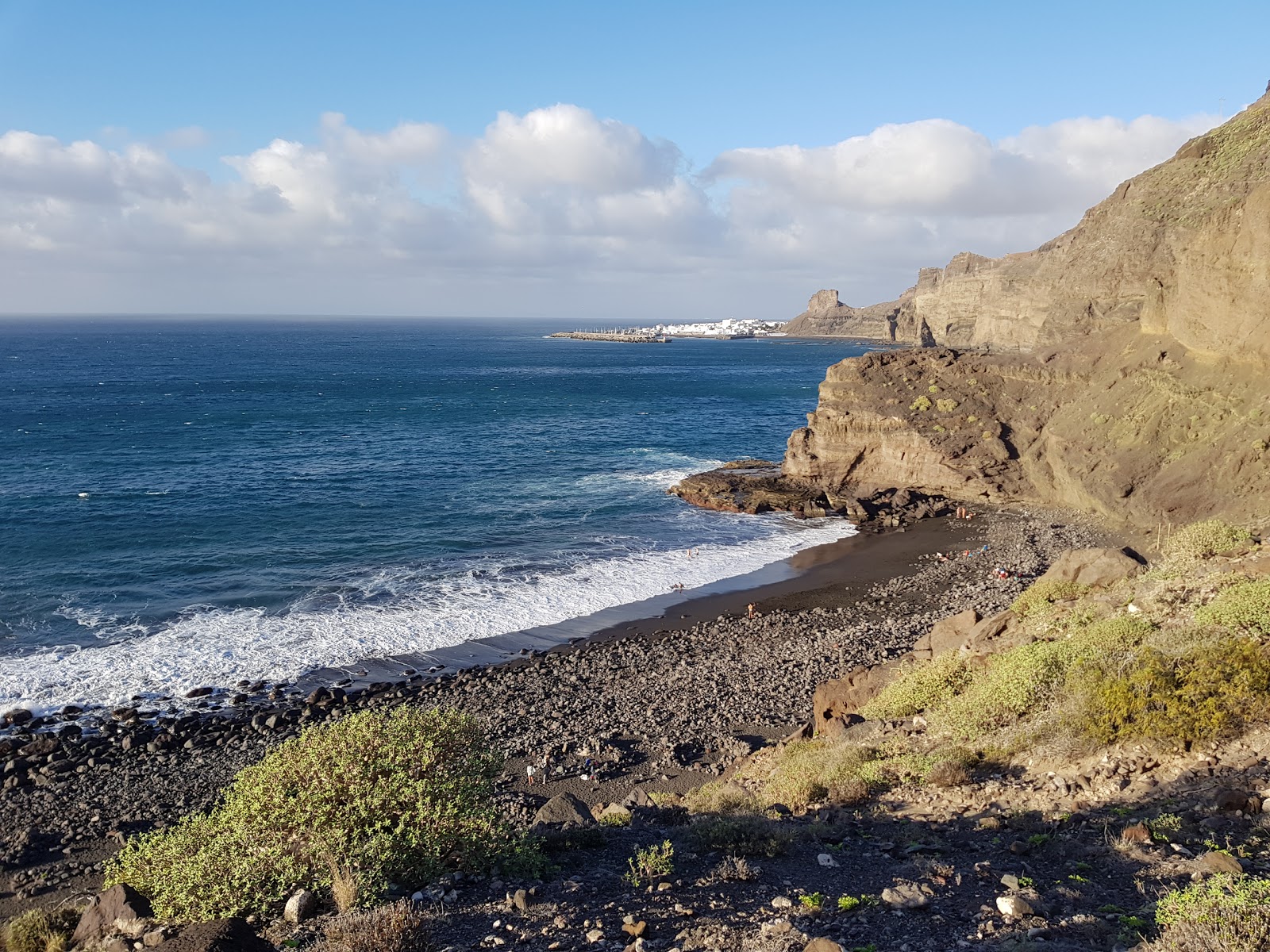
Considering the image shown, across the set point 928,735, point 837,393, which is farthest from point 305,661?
point 837,393

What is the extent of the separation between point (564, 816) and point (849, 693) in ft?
26.9

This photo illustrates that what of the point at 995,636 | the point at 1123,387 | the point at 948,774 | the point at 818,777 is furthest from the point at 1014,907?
the point at 1123,387

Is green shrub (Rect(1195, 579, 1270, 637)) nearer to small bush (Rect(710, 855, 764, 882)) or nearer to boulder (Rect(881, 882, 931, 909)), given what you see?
boulder (Rect(881, 882, 931, 909))

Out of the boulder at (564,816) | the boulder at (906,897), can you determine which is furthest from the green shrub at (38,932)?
the boulder at (906,897)

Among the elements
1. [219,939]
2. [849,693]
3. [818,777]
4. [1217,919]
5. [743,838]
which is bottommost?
[849,693]

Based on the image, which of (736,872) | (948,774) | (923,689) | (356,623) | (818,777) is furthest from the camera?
(356,623)

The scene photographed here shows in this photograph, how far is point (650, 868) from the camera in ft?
31.3

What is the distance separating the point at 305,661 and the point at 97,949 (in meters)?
19.3

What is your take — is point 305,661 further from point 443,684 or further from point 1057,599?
point 1057,599

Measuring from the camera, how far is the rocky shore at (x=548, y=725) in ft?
58.2

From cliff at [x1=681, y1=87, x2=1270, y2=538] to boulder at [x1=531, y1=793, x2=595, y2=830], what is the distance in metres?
25.7

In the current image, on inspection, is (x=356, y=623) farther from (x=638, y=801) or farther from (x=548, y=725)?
(x=638, y=801)

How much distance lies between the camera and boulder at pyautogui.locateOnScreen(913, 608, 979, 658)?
1836 cm

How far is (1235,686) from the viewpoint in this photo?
11242 millimetres
